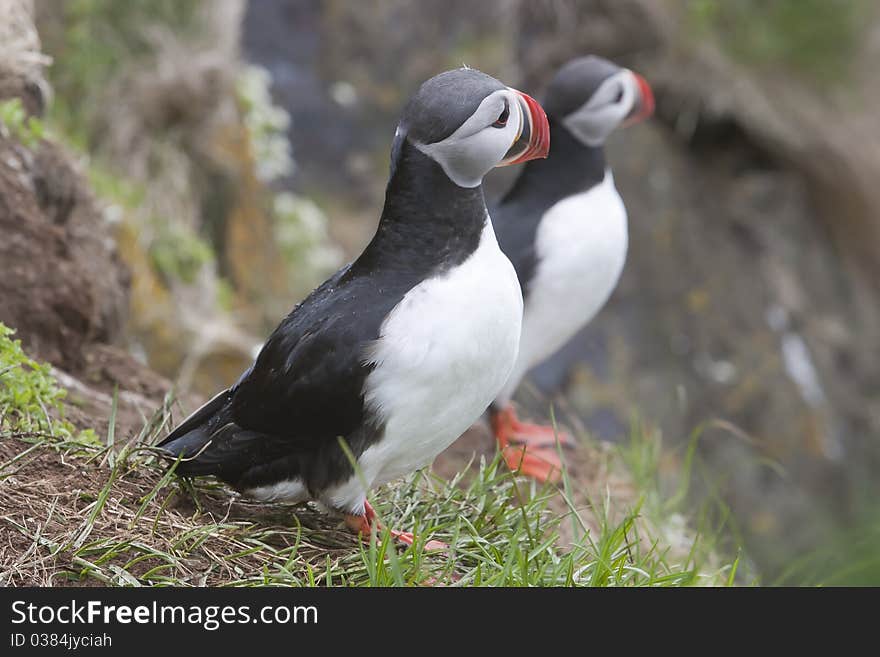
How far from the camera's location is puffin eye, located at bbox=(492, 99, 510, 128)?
10.0 feet

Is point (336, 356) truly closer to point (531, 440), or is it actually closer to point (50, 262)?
point (50, 262)

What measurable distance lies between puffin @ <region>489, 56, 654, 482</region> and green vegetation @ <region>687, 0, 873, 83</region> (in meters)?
4.49

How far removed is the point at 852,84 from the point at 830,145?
531 mm

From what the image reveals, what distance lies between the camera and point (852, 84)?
9.54 metres

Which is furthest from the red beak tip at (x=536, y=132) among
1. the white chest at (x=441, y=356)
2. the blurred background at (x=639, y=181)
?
the blurred background at (x=639, y=181)

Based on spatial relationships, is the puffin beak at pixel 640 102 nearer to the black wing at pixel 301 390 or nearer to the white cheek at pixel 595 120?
the white cheek at pixel 595 120

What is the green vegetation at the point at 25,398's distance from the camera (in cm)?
341

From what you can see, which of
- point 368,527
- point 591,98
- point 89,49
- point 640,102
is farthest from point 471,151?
point 89,49

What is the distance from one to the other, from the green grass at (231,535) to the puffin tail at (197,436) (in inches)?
3.3

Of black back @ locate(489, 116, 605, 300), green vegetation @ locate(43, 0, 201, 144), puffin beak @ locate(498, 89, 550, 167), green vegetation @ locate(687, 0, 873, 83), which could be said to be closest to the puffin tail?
puffin beak @ locate(498, 89, 550, 167)

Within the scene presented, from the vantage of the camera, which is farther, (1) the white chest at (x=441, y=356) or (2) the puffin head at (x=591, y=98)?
(2) the puffin head at (x=591, y=98)

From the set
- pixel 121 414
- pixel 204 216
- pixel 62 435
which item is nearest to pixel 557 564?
pixel 62 435

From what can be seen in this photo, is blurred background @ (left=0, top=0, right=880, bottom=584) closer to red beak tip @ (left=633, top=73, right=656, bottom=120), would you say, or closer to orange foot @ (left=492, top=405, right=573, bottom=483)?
orange foot @ (left=492, top=405, right=573, bottom=483)

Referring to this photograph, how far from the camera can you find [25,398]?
136 inches
